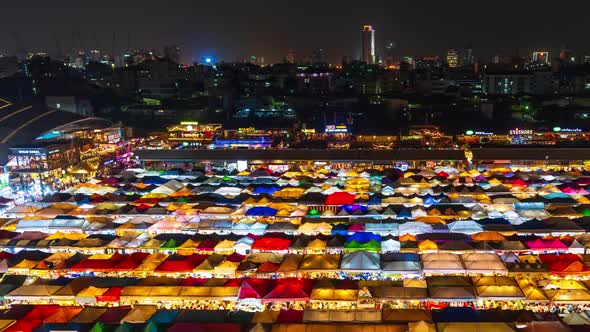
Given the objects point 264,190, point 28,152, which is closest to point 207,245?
point 264,190

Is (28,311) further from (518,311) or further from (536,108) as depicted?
(536,108)

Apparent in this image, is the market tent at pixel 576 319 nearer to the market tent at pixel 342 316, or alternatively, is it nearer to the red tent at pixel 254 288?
the market tent at pixel 342 316

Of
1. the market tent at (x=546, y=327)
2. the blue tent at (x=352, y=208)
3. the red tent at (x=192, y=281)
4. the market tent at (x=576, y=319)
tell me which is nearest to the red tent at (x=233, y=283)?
the red tent at (x=192, y=281)

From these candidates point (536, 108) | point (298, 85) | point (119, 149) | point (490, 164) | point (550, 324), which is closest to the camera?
point (550, 324)

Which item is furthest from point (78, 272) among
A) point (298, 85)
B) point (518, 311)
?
point (298, 85)

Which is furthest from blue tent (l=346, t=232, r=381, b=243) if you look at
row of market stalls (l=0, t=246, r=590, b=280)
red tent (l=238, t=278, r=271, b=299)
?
red tent (l=238, t=278, r=271, b=299)

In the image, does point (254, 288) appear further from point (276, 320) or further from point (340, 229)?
point (340, 229)
